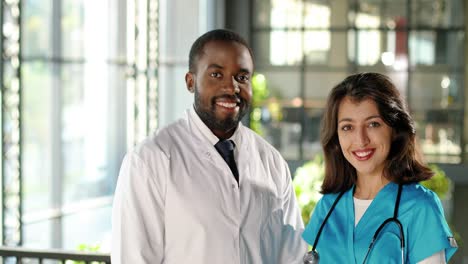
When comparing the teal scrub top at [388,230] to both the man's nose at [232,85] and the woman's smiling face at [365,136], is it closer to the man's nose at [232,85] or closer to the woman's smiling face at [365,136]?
the woman's smiling face at [365,136]

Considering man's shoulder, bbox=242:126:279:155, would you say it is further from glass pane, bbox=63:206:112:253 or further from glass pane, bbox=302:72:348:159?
glass pane, bbox=302:72:348:159

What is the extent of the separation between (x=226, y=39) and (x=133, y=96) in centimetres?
1172

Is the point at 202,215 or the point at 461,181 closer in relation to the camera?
the point at 202,215

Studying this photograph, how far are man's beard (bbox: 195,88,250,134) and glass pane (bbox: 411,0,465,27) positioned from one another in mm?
15588

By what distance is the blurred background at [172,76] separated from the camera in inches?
563

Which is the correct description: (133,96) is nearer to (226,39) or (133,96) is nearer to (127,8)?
(127,8)

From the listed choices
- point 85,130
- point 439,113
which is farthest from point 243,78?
point 439,113

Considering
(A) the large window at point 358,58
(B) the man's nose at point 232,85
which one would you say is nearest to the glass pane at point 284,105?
(A) the large window at point 358,58

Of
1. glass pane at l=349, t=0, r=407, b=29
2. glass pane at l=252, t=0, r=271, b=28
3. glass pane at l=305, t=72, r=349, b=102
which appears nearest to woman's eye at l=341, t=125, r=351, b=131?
glass pane at l=349, t=0, r=407, b=29

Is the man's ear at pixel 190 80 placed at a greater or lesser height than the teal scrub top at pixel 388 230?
greater

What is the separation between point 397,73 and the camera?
688 inches

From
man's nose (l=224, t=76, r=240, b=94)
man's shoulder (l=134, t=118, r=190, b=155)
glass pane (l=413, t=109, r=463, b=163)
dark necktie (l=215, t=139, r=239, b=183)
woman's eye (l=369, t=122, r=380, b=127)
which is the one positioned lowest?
glass pane (l=413, t=109, r=463, b=163)

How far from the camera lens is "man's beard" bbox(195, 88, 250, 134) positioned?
7.81 ft

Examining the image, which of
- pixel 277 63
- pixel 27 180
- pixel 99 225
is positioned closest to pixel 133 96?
pixel 27 180
